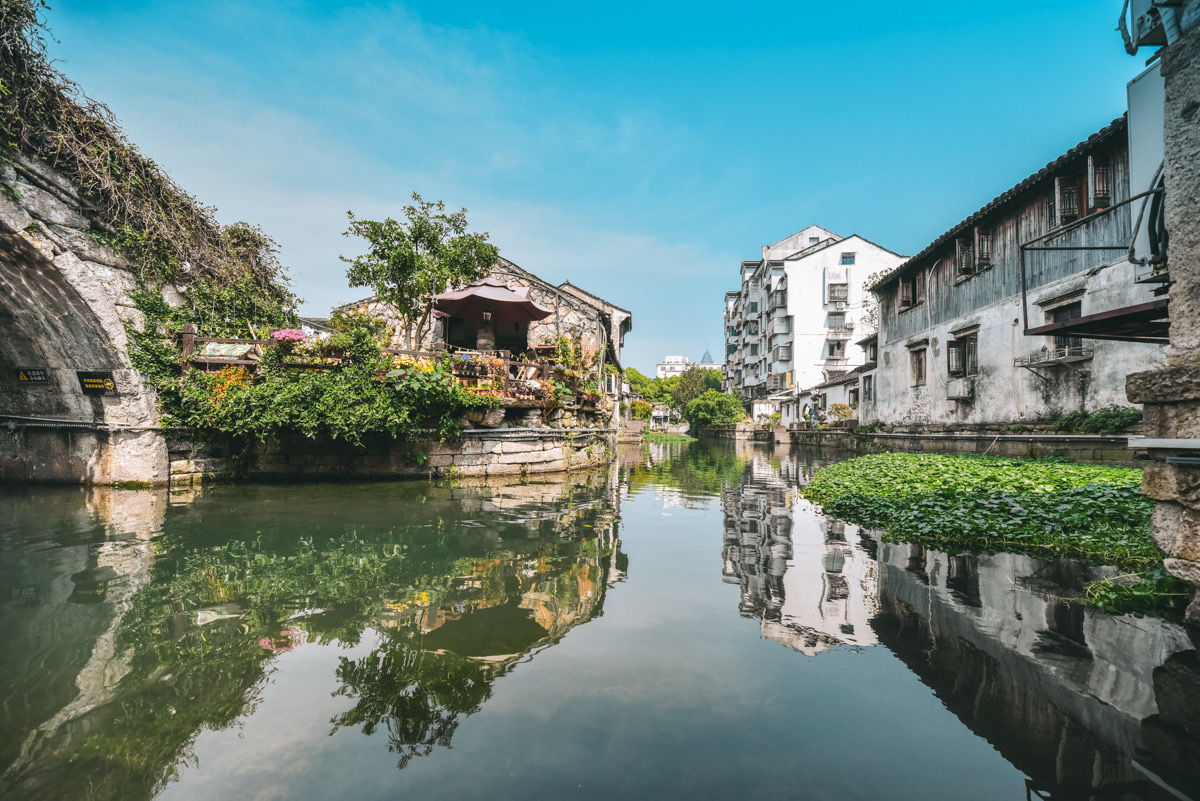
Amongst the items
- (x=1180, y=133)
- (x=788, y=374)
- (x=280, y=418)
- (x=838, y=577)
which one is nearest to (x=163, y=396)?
(x=280, y=418)

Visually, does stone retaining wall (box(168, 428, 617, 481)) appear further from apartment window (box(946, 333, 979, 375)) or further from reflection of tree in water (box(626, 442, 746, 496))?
apartment window (box(946, 333, 979, 375))

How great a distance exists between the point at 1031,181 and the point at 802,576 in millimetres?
14087

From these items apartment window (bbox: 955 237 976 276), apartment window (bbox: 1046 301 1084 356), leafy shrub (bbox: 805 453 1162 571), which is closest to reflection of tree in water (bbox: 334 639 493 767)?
leafy shrub (bbox: 805 453 1162 571)

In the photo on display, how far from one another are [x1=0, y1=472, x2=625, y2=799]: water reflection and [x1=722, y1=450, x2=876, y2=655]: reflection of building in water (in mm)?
1309

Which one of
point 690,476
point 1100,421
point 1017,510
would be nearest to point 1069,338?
point 1100,421

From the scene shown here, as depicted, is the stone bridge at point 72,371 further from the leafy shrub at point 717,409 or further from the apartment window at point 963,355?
the leafy shrub at point 717,409

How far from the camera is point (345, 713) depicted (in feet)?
8.94

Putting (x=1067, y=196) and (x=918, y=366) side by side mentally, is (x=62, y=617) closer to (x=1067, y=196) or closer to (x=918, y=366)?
(x=1067, y=196)

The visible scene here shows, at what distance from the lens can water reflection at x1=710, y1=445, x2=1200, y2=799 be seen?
2273 mm

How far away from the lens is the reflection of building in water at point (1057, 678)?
221cm

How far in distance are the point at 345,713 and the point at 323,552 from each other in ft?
11.6

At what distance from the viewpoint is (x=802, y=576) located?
505 cm

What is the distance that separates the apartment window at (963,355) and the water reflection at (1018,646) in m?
12.9

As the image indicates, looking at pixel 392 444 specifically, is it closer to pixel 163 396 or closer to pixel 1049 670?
pixel 163 396
